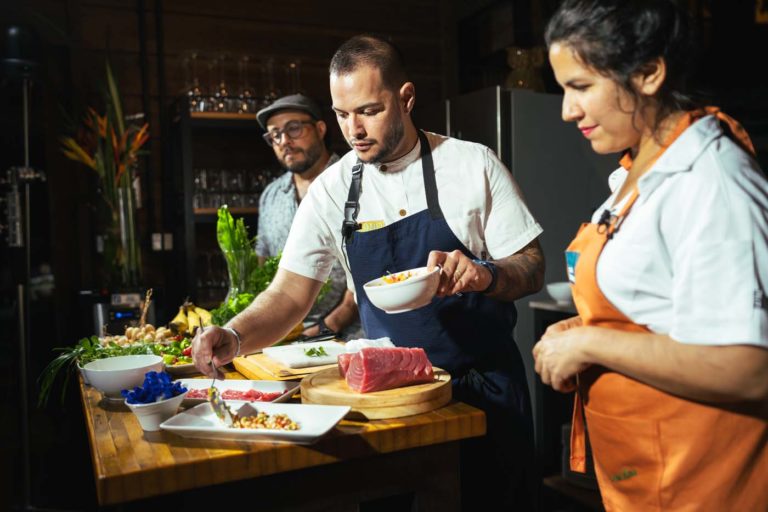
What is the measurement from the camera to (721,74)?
4406mm

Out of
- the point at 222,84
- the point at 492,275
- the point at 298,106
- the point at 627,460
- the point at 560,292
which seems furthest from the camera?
the point at 222,84

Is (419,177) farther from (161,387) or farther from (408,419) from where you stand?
(161,387)

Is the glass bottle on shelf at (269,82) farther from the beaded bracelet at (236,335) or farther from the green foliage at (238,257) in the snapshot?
the beaded bracelet at (236,335)

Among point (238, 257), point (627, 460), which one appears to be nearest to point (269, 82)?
point (238, 257)

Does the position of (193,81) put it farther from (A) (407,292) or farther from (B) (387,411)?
(B) (387,411)

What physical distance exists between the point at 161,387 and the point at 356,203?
0.87 m

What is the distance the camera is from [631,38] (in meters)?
1.17

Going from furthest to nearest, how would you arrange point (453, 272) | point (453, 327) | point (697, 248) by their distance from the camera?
point (453, 327) → point (453, 272) → point (697, 248)

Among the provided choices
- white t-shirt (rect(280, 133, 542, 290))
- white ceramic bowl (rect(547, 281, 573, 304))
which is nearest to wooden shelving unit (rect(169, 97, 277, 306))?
white ceramic bowl (rect(547, 281, 573, 304))

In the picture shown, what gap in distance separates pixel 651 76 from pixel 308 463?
3.10 ft

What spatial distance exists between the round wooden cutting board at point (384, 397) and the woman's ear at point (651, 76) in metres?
0.77

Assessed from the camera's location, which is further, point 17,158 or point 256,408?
point 17,158

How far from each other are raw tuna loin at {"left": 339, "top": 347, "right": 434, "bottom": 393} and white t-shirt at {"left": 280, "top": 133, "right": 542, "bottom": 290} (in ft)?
1.86

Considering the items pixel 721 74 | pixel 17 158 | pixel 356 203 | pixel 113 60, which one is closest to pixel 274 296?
pixel 356 203
